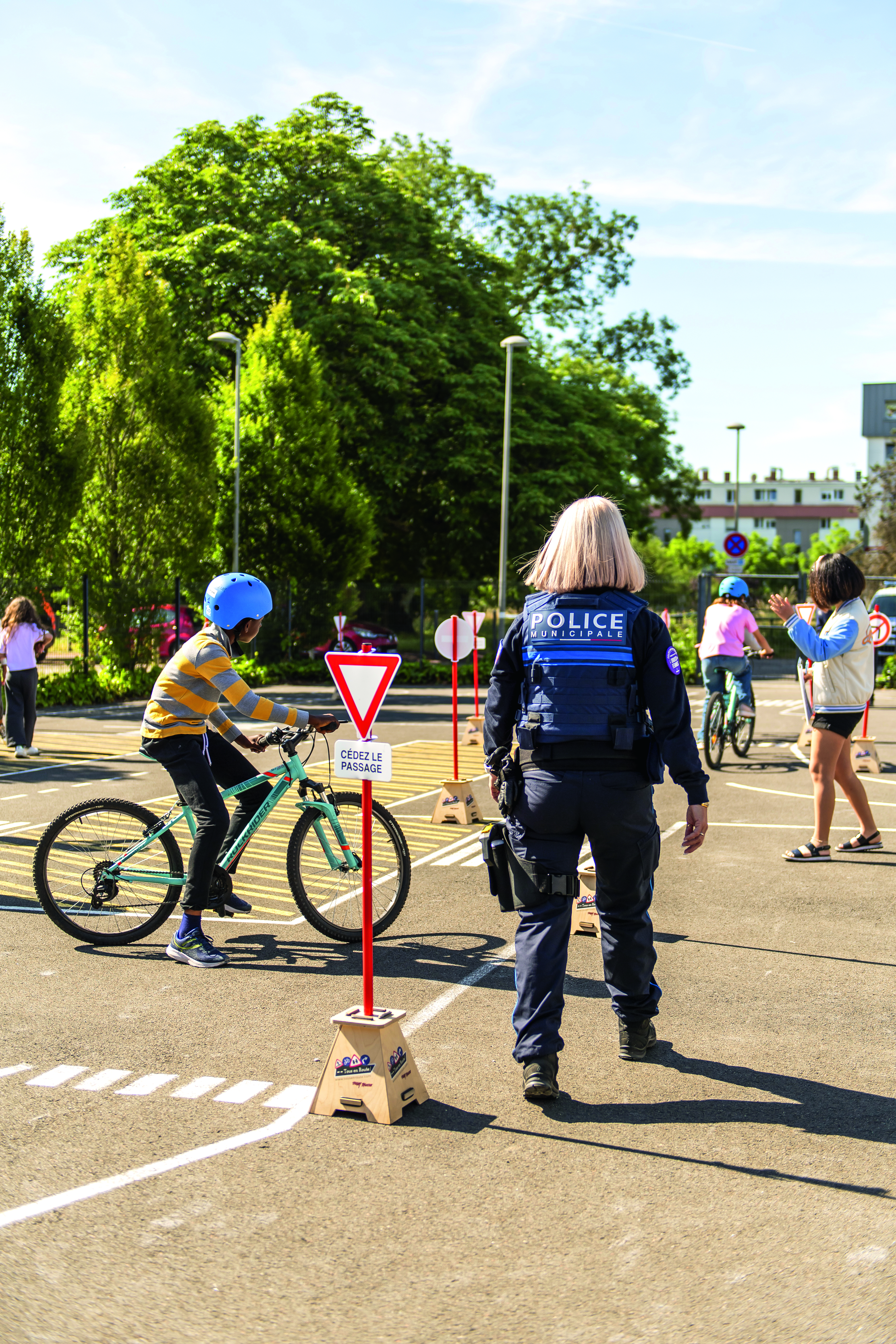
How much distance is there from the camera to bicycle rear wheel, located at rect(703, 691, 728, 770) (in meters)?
13.2

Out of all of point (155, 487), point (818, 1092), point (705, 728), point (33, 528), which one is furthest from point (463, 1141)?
point (155, 487)

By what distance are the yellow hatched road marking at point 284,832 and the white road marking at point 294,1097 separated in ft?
6.47

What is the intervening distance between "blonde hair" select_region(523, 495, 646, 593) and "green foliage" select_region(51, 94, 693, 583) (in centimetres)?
2386

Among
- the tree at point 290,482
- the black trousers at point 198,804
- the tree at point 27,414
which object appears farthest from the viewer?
the tree at point 290,482

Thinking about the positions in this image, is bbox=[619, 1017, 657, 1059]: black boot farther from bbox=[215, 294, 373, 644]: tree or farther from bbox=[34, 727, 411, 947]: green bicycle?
bbox=[215, 294, 373, 644]: tree

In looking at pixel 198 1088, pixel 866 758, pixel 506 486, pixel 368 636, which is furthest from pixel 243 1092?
pixel 368 636

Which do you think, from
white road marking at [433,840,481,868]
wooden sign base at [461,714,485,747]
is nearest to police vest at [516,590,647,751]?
white road marking at [433,840,481,868]

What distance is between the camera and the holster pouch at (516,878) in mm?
4246

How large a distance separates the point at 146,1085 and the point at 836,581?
5418mm

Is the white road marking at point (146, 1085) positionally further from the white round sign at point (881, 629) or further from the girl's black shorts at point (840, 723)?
the white round sign at point (881, 629)

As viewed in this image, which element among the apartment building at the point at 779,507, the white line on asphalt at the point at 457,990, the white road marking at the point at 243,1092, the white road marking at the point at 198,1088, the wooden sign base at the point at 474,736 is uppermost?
the apartment building at the point at 779,507

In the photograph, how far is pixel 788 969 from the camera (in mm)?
5824

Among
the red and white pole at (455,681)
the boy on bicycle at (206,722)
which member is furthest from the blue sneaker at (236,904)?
the red and white pole at (455,681)

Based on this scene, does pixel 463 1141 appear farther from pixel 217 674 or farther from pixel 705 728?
pixel 705 728
